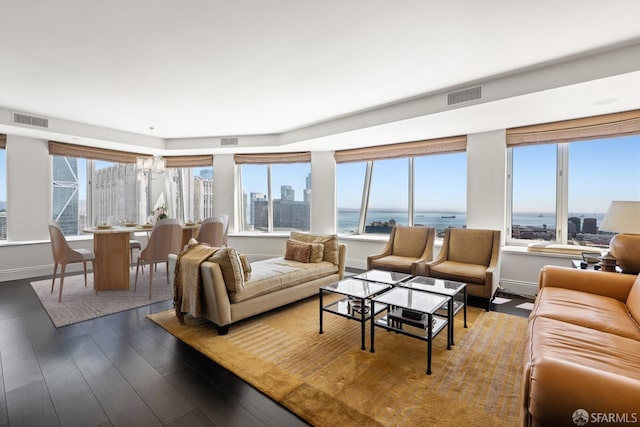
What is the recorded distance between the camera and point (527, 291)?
4.04 m

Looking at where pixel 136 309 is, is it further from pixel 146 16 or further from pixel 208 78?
pixel 146 16

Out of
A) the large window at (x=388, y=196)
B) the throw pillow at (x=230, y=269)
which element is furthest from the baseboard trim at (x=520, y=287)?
the throw pillow at (x=230, y=269)

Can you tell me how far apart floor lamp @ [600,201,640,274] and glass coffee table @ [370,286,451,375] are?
4.99 ft

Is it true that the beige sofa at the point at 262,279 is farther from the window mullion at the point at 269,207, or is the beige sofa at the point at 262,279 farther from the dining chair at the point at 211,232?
the window mullion at the point at 269,207

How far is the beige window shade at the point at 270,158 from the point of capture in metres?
6.23

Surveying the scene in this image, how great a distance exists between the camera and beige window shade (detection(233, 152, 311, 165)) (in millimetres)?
6234

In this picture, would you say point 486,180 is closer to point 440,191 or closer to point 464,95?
point 440,191

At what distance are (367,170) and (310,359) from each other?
14.1 ft

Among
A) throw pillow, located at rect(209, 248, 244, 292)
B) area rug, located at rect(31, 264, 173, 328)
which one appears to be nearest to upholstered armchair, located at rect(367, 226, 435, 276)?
throw pillow, located at rect(209, 248, 244, 292)

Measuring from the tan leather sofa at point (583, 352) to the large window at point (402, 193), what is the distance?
256 cm

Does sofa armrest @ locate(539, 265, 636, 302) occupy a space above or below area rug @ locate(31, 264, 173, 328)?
above

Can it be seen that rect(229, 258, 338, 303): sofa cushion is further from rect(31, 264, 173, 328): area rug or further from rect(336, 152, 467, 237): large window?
rect(336, 152, 467, 237): large window

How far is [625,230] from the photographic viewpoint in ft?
7.97

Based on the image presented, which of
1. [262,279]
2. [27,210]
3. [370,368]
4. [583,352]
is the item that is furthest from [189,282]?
[27,210]
